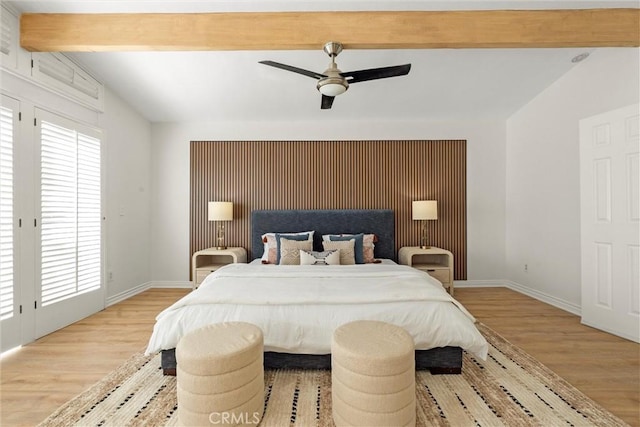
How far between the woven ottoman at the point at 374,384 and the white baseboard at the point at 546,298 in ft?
10.4

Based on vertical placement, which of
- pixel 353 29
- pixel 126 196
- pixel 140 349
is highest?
pixel 353 29

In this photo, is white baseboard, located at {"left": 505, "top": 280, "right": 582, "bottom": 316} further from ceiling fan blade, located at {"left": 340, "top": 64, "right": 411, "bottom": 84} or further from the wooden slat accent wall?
ceiling fan blade, located at {"left": 340, "top": 64, "right": 411, "bottom": 84}

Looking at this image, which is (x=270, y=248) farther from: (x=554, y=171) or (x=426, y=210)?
(x=554, y=171)

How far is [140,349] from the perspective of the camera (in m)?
2.63

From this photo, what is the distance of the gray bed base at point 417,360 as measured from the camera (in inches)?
85.4

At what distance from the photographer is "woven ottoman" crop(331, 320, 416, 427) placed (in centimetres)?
153

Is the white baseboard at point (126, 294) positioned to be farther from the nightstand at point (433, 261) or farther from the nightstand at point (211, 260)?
the nightstand at point (433, 261)

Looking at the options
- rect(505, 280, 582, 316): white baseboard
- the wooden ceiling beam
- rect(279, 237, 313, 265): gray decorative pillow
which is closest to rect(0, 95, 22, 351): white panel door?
the wooden ceiling beam

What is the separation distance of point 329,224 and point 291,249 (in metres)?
0.84

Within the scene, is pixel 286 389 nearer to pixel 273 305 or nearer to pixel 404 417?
pixel 273 305

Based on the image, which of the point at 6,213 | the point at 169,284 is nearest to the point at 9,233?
the point at 6,213

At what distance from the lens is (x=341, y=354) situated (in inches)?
65.0

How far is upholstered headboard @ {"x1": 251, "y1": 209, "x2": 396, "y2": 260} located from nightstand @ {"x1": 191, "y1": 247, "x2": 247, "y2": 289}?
28 centimetres

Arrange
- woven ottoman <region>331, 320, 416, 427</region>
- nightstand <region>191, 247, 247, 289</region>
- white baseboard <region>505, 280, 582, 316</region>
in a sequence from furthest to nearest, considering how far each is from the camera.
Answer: nightstand <region>191, 247, 247, 289</region> → white baseboard <region>505, 280, 582, 316</region> → woven ottoman <region>331, 320, 416, 427</region>
